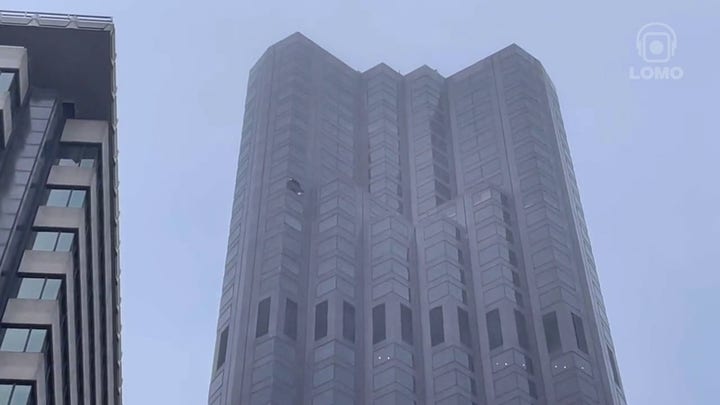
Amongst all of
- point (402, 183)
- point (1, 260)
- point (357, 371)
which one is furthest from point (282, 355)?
point (1, 260)

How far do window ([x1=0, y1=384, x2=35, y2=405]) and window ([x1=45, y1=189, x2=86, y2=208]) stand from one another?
41.0ft

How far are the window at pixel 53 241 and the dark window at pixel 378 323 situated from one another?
76.3 meters

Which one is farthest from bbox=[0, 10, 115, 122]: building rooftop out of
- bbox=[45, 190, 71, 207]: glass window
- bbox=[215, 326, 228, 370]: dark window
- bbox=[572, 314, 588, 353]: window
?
bbox=[572, 314, 588, 353]: window

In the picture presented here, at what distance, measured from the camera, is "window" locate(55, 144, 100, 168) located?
5975cm

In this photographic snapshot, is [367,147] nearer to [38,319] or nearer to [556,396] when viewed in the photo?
[556,396]

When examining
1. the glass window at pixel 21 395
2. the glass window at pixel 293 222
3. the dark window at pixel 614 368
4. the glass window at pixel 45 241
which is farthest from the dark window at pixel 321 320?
the glass window at pixel 21 395

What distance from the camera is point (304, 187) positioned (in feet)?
481

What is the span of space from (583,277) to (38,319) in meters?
96.0

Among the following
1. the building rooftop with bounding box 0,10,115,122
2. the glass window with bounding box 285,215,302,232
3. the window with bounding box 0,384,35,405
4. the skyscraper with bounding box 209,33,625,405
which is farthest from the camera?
the glass window with bounding box 285,215,302,232

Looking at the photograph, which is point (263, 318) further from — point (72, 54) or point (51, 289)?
point (51, 289)

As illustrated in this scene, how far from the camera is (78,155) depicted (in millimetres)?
60375

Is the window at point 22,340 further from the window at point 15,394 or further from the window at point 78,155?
the window at point 78,155

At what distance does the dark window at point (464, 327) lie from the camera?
129m

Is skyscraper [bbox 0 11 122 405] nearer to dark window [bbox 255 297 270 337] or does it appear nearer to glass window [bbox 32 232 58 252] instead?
glass window [bbox 32 232 58 252]
